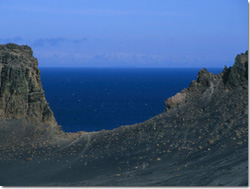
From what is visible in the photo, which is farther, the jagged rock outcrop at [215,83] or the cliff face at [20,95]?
the cliff face at [20,95]

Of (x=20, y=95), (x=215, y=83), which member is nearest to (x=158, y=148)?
(x=215, y=83)

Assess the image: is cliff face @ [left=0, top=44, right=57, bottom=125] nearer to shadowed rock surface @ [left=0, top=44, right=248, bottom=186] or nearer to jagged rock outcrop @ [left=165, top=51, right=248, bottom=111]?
shadowed rock surface @ [left=0, top=44, right=248, bottom=186]

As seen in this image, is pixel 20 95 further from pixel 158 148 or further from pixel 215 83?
pixel 215 83

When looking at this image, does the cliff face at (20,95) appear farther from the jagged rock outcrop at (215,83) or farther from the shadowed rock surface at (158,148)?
the jagged rock outcrop at (215,83)

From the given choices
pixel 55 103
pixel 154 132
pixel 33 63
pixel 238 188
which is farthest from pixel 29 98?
pixel 55 103

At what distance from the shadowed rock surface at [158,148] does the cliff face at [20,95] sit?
3.05ft

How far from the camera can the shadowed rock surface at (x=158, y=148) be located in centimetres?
2339

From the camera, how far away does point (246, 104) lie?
3350cm

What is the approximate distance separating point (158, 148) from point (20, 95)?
1523cm

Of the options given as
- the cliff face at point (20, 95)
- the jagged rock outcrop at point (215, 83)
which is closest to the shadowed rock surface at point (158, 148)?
the jagged rock outcrop at point (215, 83)

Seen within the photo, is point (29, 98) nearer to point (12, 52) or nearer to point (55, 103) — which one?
point (12, 52)

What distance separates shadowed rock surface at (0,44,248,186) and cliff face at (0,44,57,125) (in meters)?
0.93

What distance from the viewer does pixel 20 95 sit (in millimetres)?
39188

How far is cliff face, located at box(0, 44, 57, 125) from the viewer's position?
126 feet
